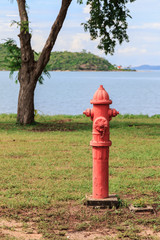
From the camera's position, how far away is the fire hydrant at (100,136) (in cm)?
546

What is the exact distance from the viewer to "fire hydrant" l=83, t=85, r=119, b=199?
5.46 m

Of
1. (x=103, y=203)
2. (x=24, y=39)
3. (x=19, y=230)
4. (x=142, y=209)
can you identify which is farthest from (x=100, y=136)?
(x=24, y=39)

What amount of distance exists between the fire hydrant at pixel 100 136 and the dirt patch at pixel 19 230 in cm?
115

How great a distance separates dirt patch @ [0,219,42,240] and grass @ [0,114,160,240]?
97 mm

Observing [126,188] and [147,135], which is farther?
[147,135]

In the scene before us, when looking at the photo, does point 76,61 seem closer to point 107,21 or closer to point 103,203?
point 107,21

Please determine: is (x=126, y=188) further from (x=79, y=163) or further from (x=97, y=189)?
(x=79, y=163)

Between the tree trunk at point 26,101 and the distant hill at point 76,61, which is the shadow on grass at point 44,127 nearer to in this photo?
the tree trunk at point 26,101

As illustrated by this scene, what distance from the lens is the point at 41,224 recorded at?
486cm

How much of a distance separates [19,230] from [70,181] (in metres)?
2.33

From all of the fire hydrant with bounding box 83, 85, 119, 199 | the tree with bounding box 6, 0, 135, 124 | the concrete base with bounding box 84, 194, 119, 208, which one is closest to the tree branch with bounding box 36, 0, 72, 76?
the tree with bounding box 6, 0, 135, 124

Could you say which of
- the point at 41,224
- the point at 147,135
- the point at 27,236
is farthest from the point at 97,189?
the point at 147,135

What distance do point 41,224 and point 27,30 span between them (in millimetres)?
11122

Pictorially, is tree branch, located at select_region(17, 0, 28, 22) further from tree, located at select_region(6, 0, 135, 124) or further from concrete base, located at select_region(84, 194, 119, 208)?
concrete base, located at select_region(84, 194, 119, 208)
